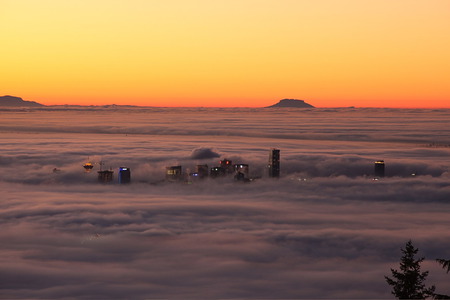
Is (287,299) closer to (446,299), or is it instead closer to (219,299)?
(219,299)

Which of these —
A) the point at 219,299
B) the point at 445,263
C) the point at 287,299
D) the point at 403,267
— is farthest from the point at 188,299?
the point at 445,263

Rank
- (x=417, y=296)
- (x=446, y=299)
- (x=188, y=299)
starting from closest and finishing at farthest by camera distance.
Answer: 1. (x=446, y=299)
2. (x=417, y=296)
3. (x=188, y=299)

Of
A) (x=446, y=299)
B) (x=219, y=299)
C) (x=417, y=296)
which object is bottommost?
(x=219, y=299)

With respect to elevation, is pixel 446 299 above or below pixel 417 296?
above

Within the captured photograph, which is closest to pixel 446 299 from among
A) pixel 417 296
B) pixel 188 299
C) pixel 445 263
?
pixel 445 263

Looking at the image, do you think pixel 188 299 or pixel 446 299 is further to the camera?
pixel 188 299

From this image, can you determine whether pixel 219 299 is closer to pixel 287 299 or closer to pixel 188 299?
pixel 188 299

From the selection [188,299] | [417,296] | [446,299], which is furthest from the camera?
[188,299]

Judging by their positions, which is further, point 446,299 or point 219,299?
point 219,299

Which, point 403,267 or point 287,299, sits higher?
point 403,267
